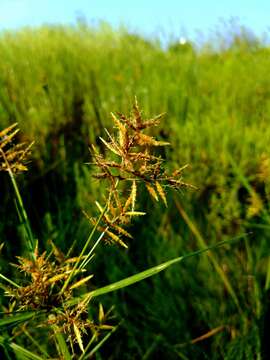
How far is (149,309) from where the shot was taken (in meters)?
1.60

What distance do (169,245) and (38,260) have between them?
1.33 metres

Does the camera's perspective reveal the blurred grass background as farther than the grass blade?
Yes

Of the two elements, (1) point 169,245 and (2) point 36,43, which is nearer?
(1) point 169,245

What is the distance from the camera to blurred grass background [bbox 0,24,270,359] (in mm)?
1614

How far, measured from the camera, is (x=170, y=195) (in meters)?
2.12

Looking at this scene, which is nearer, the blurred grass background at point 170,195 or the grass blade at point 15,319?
the grass blade at point 15,319

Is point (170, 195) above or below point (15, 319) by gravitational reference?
below

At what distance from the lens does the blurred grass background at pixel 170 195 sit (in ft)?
5.29

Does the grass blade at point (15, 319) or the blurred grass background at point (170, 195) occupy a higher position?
the grass blade at point (15, 319)

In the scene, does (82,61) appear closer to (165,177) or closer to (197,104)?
(197,104)

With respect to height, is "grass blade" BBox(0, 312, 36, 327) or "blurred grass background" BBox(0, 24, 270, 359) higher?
"grass blade" BBox(0, 312, 36, 327)

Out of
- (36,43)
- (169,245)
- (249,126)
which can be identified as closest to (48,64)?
(36,43)

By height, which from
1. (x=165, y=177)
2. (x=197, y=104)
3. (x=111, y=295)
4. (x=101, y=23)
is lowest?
(x=111, y=295)

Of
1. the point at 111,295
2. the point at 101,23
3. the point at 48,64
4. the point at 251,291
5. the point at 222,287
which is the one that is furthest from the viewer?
the point at 101,23
